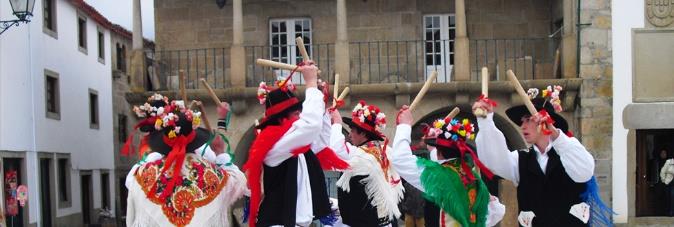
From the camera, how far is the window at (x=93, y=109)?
2521 cm

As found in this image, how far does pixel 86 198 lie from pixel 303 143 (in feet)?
66.2

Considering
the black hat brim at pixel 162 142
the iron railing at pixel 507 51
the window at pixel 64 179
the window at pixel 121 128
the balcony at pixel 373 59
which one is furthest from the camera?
the window at pixel 121 128

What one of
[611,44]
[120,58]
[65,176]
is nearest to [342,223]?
[611,44]

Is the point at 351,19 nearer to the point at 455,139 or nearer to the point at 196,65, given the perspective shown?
the point at 196,65

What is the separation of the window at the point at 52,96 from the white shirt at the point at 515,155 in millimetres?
16836

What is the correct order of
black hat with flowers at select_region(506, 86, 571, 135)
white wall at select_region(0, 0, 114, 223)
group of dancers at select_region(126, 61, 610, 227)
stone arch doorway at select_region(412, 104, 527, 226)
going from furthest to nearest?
white wall at select_region(0, 0, 114, 223) < stone arch doorway at select_region(412, 104, 527, 226) < black hat with flowers at select_region(506, 86, 571, 135) < group of dancers at select_region(126, 61, 610, 227)

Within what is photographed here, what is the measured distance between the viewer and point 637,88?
15.4m

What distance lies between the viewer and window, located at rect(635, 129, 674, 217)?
15.7 metres

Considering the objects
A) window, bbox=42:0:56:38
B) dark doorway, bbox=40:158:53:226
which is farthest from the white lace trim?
window, bbox=42:0:56:38

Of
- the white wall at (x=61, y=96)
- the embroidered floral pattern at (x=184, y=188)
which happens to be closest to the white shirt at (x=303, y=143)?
the embroidered floral pattern at (x=184, y=188)

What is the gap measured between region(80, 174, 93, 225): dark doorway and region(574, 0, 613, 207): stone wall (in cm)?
1423

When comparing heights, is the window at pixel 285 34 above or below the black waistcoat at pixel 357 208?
above

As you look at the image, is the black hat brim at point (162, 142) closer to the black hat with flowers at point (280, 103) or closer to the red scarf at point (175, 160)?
the red scarf at point (175, 160)

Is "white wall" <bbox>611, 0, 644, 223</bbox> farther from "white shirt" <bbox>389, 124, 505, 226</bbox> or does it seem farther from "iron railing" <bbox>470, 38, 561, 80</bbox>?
"white shirt" <bbox>389, 124, 505, 226</bbox>
